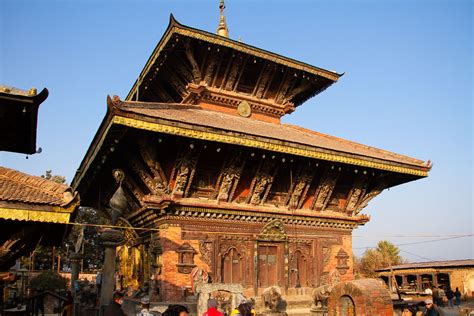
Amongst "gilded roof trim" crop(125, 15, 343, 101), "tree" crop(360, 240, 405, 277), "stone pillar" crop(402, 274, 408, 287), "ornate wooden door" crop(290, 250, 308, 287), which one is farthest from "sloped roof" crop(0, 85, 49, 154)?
"tree" crop(360, 240, 405, 277)

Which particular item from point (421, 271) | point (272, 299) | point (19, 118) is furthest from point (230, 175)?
point (421, 271)

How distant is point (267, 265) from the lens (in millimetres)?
15117

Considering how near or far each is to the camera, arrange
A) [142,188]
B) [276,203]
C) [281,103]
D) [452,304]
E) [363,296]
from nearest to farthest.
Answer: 1. [363,296]
2. [142,188]
3. [276,203]
4. [281,103]
5. [452,304]

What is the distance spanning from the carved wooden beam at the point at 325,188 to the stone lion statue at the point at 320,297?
3203 mm

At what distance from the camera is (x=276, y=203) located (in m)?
15.8

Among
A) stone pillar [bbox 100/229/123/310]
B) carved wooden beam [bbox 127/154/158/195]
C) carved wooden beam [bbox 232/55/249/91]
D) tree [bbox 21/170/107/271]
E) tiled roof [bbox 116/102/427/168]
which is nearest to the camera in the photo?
stone pillar [bbox 100/229/123/310]

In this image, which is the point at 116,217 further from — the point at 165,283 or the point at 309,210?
the point at 309,210

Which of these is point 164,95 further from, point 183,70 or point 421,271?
point 421,271

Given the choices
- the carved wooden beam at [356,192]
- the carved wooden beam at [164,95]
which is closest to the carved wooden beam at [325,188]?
the carved wooden beam at [356,192]

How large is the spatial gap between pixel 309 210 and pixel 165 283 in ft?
21.2

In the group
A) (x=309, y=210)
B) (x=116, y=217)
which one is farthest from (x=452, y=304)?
(x=116, y=217)

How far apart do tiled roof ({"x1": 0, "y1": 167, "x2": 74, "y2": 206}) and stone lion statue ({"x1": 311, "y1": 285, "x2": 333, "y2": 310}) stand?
33.2 feet

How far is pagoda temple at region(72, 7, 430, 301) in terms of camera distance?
13.0 m

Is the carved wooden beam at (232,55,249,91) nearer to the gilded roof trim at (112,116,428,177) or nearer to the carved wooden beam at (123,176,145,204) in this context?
the gilded roof trim at (112,116,428,177)
